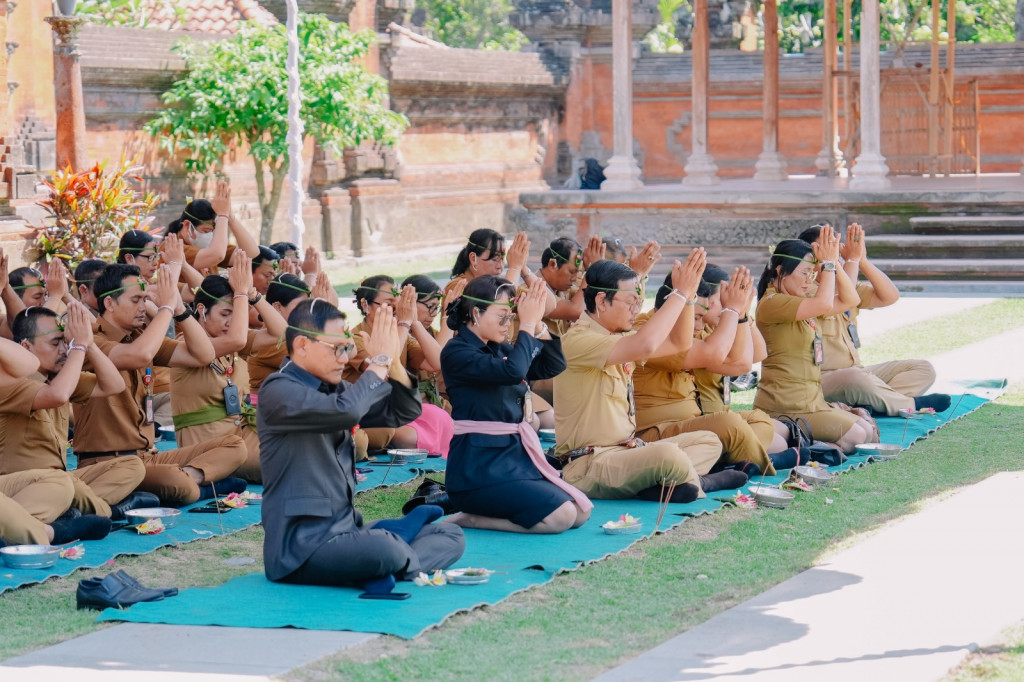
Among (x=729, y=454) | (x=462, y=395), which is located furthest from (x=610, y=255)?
(x=462, y=395)

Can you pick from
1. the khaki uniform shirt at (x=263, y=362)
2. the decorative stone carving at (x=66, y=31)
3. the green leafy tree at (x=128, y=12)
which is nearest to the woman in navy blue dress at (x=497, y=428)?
the khaki uniform shirt at (x=263, y=362)

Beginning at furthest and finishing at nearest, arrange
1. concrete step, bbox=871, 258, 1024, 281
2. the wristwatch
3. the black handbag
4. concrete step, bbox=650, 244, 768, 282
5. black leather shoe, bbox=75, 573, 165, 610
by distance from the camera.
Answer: concrete step, bbox=650, 244, 768, 282
concrete step, bbox=871, 258, 1024, 281
the black handbag
the wristwatch
black leather shoe, bbox=75, 573, 165, 610

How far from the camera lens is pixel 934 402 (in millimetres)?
10117

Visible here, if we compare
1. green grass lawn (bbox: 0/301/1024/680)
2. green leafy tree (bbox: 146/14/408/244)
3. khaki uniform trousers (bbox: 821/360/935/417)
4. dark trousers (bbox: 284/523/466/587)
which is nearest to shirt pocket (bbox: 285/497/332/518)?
dark trousers (bbox: 284/523/466/587)

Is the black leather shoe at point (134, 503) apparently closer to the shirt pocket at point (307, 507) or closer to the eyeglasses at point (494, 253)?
the shirt pocket at point (307, 507)

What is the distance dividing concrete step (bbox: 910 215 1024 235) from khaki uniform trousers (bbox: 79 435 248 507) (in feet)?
36.2

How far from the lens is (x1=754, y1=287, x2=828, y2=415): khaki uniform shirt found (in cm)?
885

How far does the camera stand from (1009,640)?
514 centimetres

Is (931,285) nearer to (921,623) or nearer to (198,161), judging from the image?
(198,161)

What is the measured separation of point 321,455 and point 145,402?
90.1 inches

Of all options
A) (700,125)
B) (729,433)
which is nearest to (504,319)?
(729,433)

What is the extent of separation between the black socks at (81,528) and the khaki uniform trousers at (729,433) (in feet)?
9.14

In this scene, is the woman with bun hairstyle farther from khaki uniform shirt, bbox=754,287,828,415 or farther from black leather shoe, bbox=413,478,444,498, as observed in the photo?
black leather shoe, bbox=413,478,444,498

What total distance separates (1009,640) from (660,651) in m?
1.14
